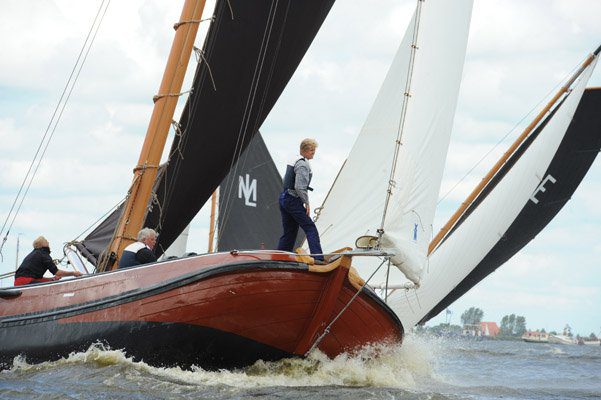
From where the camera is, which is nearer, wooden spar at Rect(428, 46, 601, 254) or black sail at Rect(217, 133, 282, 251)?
wooden spar at Rect(428, 46, 601, 254)

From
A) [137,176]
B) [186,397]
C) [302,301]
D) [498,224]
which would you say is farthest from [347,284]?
[498,224]

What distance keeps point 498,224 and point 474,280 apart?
1639 millimetres

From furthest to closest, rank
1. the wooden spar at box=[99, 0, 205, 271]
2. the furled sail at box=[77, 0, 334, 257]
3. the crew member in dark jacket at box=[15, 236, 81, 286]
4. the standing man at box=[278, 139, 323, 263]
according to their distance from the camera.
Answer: the furled sail at box=[77, 0, 334, 257], the wooden spar at box=[99, 0, 205, 271], the crew member in dark jacket at box=[15, 236, 81, 286], the standing man at box=[278, 139, 323, 263]

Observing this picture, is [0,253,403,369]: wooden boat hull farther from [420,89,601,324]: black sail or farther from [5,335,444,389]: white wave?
[420,89,601,324]: black sail

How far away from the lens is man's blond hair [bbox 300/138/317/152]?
11.7 m

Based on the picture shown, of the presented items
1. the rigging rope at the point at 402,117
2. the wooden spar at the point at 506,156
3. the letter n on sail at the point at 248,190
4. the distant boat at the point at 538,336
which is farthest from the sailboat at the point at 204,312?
the distant boat at the point at 538,336

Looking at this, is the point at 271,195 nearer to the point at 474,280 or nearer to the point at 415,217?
the point at 474,280

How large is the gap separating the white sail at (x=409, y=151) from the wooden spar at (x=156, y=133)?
2768mm

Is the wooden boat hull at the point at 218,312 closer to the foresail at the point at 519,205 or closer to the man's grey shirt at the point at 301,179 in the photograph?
the man's grey shirt at the point at 301,179

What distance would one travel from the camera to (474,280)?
64.2 ft

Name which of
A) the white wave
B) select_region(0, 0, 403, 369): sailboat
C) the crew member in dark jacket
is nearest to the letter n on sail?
select_region(0, 0, 403, 369): sailboat

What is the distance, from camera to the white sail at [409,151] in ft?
39.1

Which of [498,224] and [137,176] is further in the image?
[498,224]

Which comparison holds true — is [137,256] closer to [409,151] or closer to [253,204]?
[409,151]
